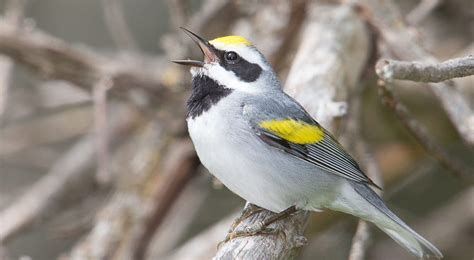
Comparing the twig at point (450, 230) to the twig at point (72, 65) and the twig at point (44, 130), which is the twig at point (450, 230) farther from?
the twig at point (44, 130)

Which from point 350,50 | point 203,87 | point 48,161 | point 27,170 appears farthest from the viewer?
point 27,170

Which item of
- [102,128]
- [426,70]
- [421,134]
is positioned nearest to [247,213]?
[421,134]

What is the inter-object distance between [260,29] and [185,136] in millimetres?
1013

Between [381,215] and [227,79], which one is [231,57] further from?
[381,215]

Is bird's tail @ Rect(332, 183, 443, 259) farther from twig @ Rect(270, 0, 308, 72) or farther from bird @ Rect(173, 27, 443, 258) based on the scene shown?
twig @ Rect(270, 0, 308, 72)

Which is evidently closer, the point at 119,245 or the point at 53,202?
the point at 119,245

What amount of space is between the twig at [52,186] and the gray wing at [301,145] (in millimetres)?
2214

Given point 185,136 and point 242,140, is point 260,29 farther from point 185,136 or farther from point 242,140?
point 242,140

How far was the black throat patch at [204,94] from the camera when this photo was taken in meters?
4.10

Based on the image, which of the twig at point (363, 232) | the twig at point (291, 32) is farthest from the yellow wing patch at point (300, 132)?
the twig at point (291, 32)

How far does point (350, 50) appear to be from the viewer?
486 cm

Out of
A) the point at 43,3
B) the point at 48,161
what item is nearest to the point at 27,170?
the point at 48,161

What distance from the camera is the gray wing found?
4.01 meters

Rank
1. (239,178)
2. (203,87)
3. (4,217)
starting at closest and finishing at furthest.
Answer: (239,178), (203,87), (4,217)
